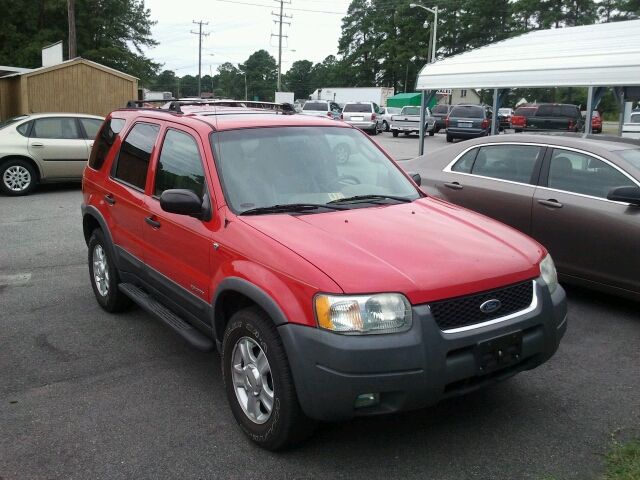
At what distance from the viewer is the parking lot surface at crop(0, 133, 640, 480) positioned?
3.31 metres

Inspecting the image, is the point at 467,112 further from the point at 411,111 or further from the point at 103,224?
the point at 103,224

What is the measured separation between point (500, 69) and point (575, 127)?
17.6 metres

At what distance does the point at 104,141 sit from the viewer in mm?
5816

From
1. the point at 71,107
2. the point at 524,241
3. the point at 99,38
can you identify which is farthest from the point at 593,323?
the point at 99,38

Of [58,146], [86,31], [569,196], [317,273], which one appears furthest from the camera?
[86,31]

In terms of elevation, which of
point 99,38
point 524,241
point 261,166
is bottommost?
point 524,241

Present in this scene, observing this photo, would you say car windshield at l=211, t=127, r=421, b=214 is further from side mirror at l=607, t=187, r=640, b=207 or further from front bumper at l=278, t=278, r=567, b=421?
side mirror at l=607, t=187, r=640, b=207

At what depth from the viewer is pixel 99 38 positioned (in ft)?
148

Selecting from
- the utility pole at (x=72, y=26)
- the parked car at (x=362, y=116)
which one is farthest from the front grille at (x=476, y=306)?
the parked car at (x=362, y=116)

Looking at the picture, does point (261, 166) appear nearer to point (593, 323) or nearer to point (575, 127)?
point (593, 323)

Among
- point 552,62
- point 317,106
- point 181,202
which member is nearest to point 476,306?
point 181,202

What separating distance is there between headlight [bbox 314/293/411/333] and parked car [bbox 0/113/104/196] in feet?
36.3

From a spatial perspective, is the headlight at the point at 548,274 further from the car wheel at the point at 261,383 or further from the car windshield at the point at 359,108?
the car windshield at the point at 359,108

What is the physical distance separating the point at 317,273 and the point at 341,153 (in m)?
1.67
